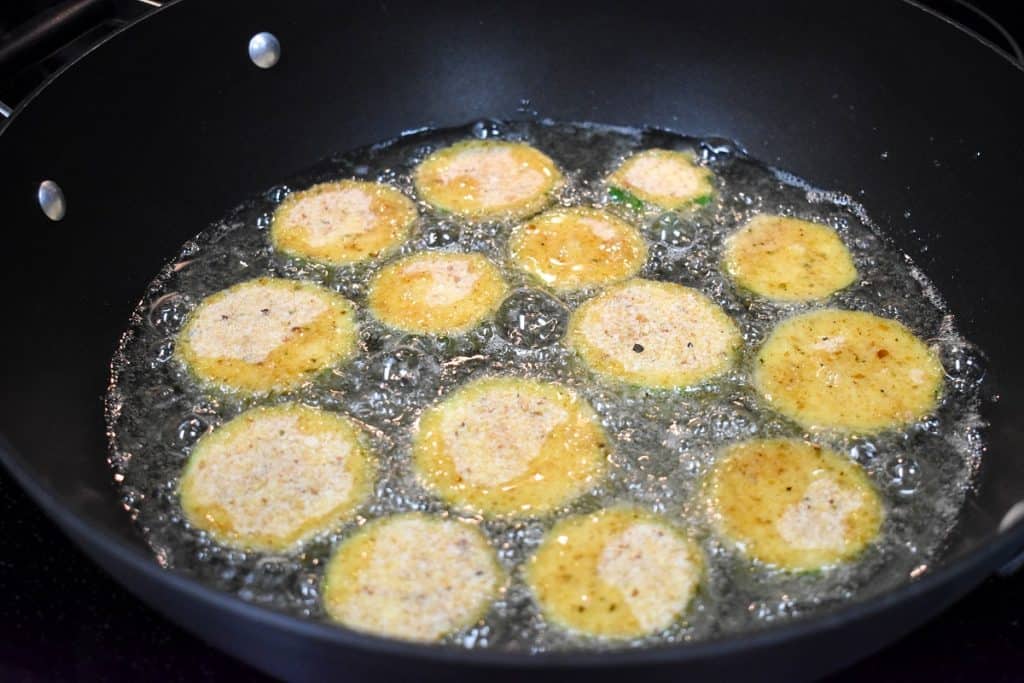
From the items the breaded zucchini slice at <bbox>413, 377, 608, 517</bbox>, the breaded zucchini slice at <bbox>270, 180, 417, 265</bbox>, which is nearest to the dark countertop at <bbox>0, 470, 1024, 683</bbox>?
the breaded zucchini slice at <bbox>413, 377, 608, 517</bbox>

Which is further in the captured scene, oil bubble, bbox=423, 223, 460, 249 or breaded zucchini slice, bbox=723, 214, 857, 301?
oil bubble, bbox=423, 223, 460, 249

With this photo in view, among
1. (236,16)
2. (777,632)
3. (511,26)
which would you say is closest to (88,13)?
(236,16)

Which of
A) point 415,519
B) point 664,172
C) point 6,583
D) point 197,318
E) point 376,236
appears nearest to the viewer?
point 6,583

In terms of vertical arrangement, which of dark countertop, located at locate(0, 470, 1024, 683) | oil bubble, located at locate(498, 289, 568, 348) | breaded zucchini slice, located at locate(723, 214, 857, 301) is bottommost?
dark countertop, located at locate(0, 470, 1024, 683)

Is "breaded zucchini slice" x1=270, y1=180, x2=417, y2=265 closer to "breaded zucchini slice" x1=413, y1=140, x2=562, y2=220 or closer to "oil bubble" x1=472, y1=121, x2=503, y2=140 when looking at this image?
"breaded zucchini slice" x1=413, y1=140, x2=562, y2=220

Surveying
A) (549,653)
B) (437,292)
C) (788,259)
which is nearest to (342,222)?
(437,292)

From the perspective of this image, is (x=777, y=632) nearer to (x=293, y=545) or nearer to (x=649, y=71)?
(x=293, y=545)

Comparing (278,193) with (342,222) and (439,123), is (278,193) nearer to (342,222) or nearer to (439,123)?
(342,222)
